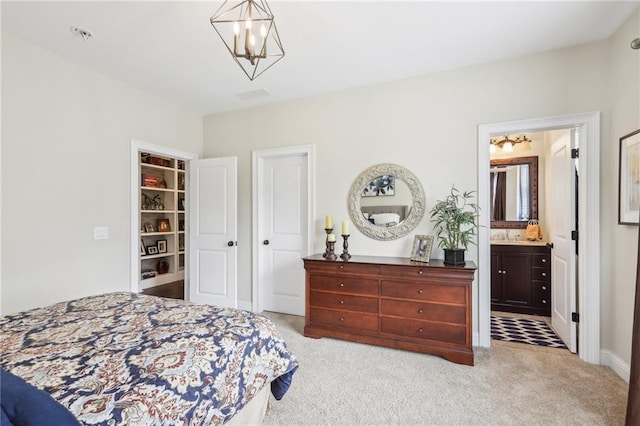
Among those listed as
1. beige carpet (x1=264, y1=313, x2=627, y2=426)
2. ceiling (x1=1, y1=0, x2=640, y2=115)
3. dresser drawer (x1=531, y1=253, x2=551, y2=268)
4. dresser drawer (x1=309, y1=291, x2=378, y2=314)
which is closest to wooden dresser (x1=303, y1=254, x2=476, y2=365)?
dresser drawer (x1=309, y1=291, x2=378, y2=314)

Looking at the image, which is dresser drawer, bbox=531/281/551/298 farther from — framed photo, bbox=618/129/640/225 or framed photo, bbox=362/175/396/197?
framed photo, bbox=362/175/396/197

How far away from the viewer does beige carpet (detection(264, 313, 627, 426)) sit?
1834 millimetres

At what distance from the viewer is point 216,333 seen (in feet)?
4.77

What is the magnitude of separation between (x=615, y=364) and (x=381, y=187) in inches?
93.3

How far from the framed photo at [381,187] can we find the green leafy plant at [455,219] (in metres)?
0.48

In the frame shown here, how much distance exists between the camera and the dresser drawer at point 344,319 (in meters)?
2.83

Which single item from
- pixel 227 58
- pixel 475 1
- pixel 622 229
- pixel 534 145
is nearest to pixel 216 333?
pixel 227 58

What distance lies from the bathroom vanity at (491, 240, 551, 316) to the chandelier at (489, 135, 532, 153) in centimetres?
135

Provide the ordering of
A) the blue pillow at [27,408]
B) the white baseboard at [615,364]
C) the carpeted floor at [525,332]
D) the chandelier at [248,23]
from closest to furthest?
1. the blue pillow at [27,408]
2. the chandelier at [248,23]
3. the white baseboard at [615,364]
4. the carpeted floor at [525,332]

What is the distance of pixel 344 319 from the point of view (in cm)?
294

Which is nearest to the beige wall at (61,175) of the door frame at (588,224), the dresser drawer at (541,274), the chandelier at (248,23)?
the chandelier at (248,23)

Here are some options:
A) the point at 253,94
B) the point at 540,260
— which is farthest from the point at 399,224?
the point at 253,94

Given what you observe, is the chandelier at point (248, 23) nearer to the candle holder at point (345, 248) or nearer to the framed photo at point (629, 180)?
the candle holder at point (345, 248)

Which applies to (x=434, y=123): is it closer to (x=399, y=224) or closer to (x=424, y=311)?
(x=399, y=224)
